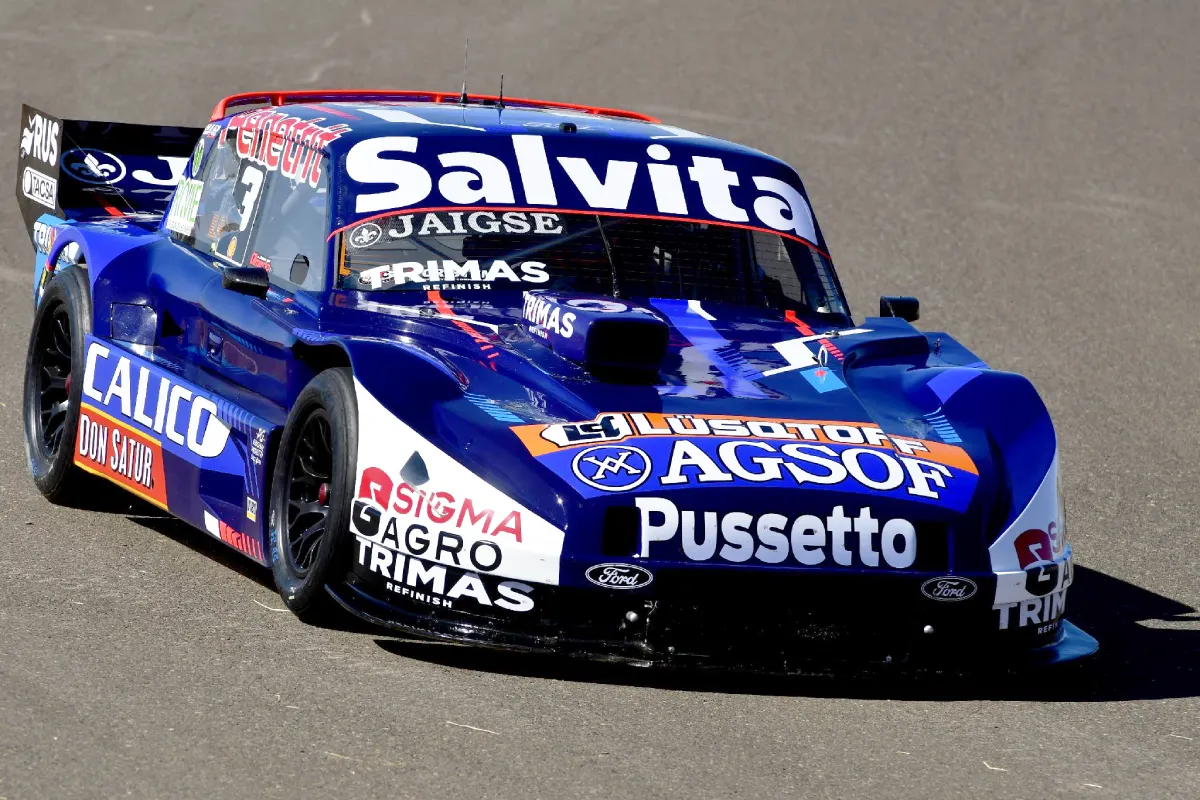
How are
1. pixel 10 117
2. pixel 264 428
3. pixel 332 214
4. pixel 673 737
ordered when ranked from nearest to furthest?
pixel 673 737 < pixel 264 428 < pixel 332 214 < pixel 10 117

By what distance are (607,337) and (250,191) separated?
2071mm

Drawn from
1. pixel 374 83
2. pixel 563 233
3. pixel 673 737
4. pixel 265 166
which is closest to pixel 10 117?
pixel 374 83

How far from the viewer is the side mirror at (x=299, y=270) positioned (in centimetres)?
692

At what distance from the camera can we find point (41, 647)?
18.4 ft

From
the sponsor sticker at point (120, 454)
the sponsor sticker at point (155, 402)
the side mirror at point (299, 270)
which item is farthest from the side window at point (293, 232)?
the sponsor sticker at point (120, 454)

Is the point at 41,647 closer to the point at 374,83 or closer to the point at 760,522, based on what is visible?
the point at 760,522

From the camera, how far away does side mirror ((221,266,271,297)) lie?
6.79 metres

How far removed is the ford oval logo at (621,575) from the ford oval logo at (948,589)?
0.76 metres

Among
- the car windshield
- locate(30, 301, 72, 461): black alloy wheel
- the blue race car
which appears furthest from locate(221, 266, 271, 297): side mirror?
locate(30, 301, 72, 461): black alloy wheel

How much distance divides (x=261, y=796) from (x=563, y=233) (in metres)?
3.03

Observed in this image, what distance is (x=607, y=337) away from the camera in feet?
20.0

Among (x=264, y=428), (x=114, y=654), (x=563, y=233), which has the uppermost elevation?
(x=563, y=233)

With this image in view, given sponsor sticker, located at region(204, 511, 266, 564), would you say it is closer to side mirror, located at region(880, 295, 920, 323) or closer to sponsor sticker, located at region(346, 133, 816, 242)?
sponsor sticker, located at region(346, 133, 816, 242)

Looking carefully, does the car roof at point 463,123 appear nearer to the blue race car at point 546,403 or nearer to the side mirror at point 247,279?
the blue race car at point 546,403
